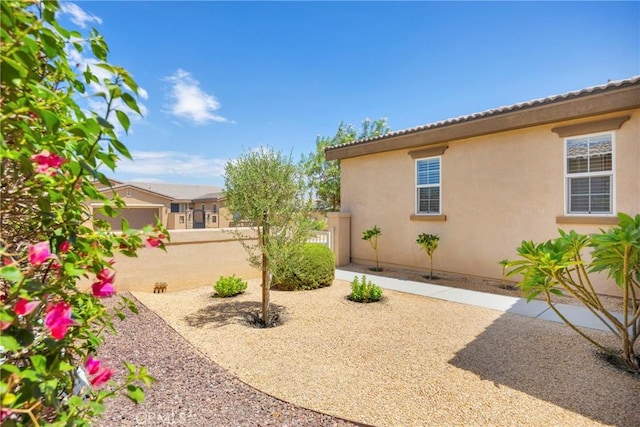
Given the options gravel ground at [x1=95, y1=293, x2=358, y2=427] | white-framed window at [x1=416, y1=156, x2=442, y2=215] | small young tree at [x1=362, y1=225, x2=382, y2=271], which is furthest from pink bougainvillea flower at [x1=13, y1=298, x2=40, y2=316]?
white-framed window at [x1=416, y1=156, x2=442, y2=215]

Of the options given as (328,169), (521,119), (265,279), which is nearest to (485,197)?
(521,119)

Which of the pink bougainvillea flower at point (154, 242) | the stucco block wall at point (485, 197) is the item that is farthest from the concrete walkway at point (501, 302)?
the pink bougainvillea flower at point (154, 242)

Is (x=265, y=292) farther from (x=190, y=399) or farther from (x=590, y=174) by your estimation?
(x=590, y=174)

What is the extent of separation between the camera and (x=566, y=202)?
7008mm

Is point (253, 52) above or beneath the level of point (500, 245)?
above

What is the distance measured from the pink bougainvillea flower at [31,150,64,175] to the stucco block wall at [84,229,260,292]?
6.68 m

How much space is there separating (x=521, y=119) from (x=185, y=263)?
907 centimetres

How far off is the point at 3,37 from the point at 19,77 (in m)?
0.10

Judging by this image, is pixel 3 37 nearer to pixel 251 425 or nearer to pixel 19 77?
pixel 19 77

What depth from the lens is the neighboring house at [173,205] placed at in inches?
958

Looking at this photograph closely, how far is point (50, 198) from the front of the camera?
1.07 metres

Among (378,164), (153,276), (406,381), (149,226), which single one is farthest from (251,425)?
(378,164)

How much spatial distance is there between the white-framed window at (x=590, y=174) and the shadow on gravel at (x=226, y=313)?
7097 mm
